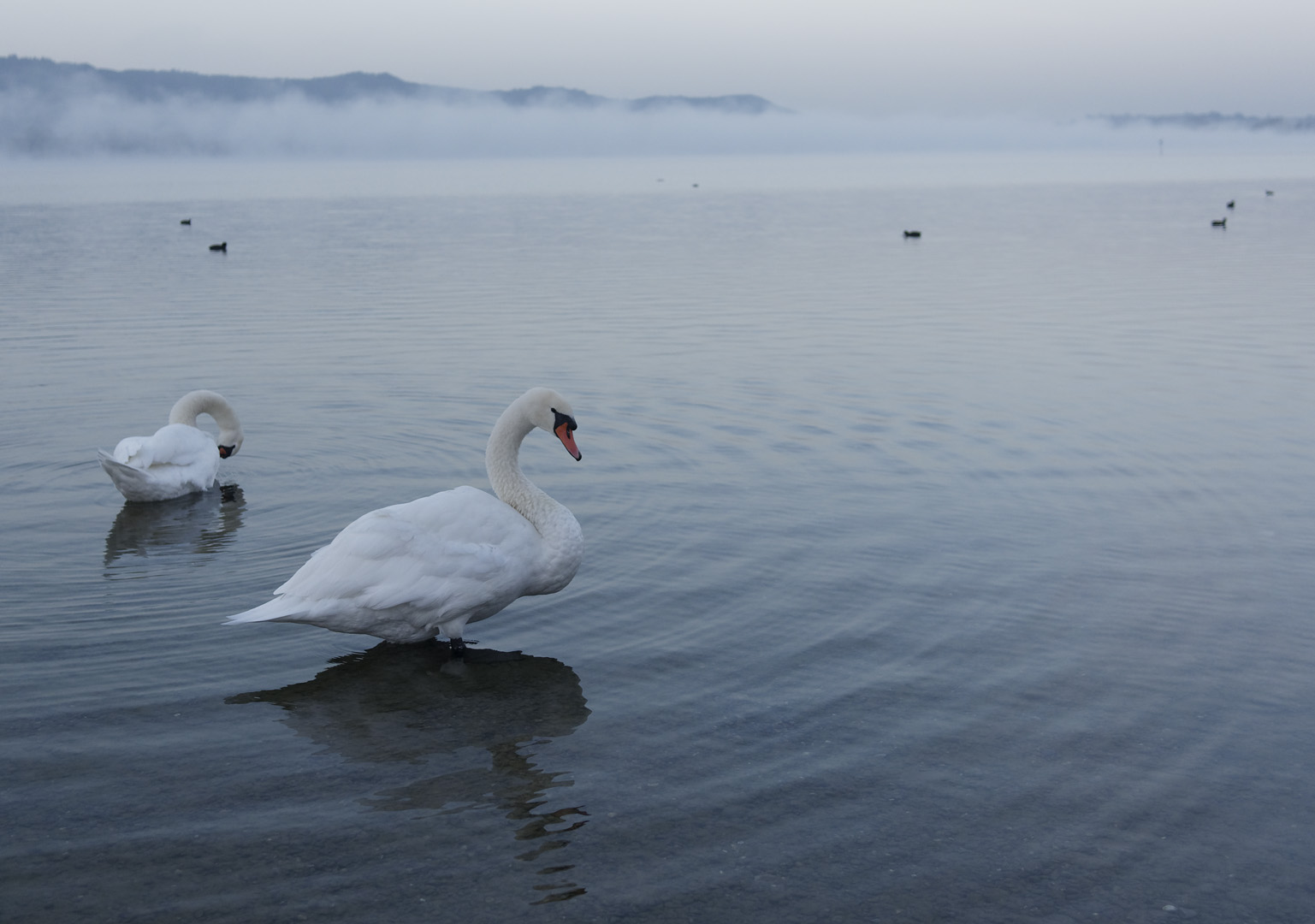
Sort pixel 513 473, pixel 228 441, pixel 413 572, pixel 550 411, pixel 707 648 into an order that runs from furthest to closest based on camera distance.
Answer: pixel 228 441 → pixel 550 411 → pixel 513 473 → pixel 707 648 → pixel 413 572

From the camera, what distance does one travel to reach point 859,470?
13.7 meters

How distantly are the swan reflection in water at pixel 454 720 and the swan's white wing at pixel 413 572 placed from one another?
344 millimetres

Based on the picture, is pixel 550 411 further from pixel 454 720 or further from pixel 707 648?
pixel 454 720

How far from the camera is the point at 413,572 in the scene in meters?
8.33

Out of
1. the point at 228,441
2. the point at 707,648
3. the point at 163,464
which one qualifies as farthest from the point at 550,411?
the point at 228,441

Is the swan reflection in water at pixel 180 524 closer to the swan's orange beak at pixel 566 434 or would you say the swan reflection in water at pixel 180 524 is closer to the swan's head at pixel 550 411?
the swan's head at pixel 550 411

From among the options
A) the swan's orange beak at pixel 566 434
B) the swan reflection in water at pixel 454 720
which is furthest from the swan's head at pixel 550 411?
the swan reflection in water at pixel 454 720

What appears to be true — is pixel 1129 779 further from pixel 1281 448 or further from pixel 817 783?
pixel 1281 448

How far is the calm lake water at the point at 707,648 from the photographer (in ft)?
19.8

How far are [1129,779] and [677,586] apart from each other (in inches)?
158

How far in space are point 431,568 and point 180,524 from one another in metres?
4.93

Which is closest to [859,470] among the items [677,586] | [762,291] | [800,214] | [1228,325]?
[677,586]

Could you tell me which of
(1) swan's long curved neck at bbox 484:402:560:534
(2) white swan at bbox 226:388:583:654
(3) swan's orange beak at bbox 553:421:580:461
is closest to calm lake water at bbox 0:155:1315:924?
(2) white swan at bbox 226:388:583:654

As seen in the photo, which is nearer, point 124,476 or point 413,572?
point 413,572
